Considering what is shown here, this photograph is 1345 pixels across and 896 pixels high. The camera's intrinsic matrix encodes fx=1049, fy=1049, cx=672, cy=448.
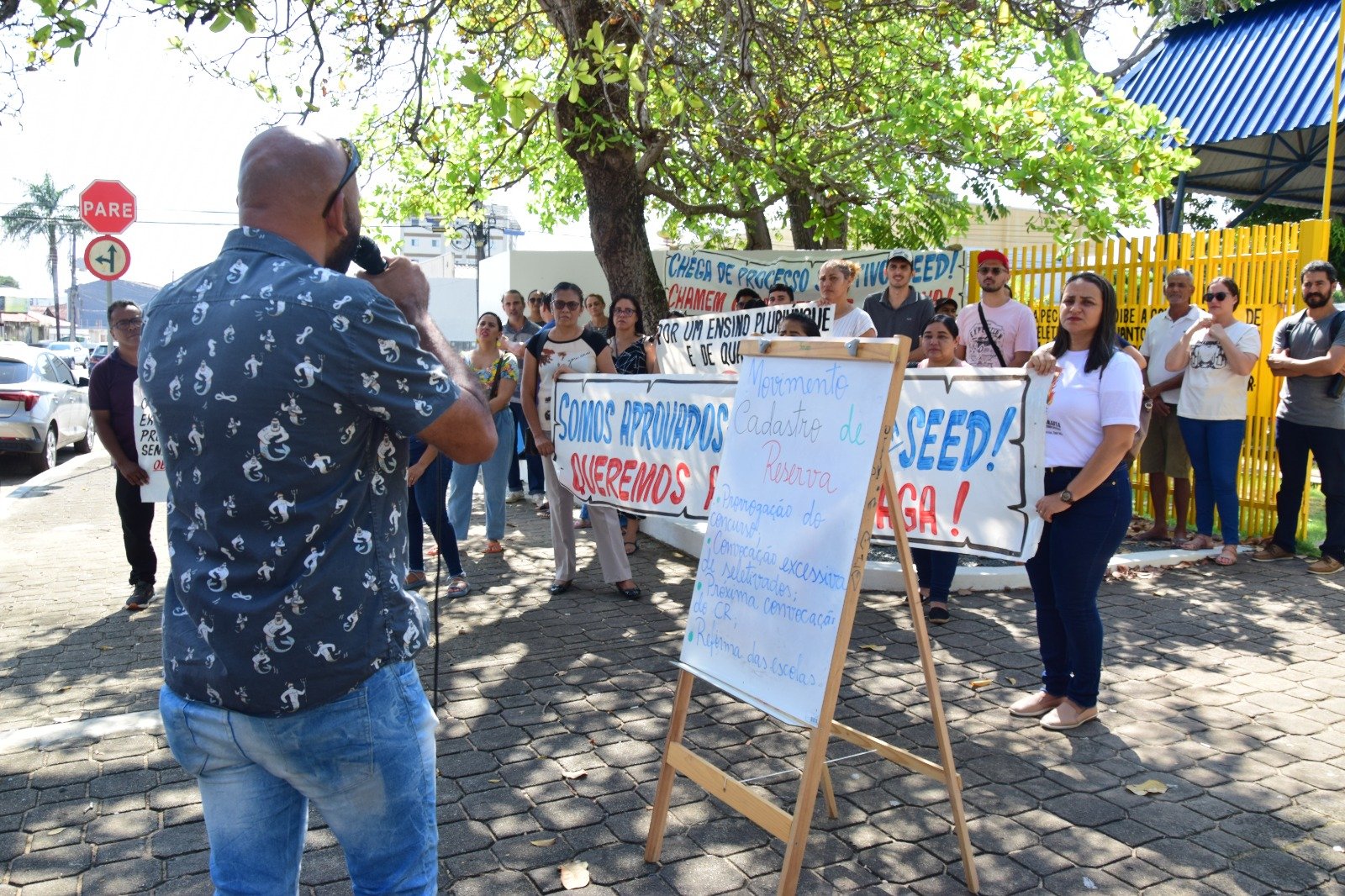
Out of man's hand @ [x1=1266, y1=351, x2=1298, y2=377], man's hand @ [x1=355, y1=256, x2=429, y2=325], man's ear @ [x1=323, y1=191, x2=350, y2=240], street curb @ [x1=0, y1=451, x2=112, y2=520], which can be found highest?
man's ear @ [x1=323, y1=191, x2=350, y2=240]

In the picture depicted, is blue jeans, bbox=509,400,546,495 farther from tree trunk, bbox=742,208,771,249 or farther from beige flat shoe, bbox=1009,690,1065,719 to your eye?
beige flat shoe, bbox=1009,690,1065,719

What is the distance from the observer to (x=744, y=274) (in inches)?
456

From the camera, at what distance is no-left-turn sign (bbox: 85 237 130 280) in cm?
1202

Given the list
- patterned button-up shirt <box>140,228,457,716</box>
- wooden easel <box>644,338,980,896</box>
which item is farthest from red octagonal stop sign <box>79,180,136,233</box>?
patterned button-up shirt <box>140,228,457,716</box>

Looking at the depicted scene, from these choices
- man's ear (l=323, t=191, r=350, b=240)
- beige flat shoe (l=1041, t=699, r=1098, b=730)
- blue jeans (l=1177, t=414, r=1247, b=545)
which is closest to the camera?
man's ear (l=323, t=191, r=350, b=240)

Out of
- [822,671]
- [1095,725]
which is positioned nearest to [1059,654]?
[1095,725]

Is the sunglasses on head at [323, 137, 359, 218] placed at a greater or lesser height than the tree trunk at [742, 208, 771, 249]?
lesser

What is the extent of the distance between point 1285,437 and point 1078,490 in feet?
15.1

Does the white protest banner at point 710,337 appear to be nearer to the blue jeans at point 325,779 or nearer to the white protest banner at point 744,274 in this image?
the white protest banner at point 744,274

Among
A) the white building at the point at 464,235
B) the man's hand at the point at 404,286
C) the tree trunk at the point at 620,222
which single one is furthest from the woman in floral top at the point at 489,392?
the man's hand at the point at 404,286

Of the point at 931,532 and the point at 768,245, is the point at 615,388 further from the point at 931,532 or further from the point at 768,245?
the point at 768,245

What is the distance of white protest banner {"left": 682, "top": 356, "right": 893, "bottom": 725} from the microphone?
63.6 inches

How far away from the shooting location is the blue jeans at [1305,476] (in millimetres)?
7691

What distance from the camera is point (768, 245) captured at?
1465cm
